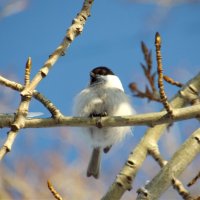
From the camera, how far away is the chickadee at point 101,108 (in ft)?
9.47

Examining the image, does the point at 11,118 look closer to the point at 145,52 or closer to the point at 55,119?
the point at 55,119

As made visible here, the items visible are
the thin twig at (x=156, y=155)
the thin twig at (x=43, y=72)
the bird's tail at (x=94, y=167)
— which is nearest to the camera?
the thin twig at (x=43, y=72)

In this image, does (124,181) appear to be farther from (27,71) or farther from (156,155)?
(27,71)

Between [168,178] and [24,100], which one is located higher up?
[24,100]

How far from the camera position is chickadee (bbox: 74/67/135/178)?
2887 millimetres

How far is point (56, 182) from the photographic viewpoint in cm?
492

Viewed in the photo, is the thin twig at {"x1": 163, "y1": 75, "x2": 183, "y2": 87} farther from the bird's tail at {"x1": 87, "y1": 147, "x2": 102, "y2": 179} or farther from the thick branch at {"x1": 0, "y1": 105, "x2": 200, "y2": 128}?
the bird's tail at {"x1": 87, "y1": 147, "x2": 102, "y2": 179}

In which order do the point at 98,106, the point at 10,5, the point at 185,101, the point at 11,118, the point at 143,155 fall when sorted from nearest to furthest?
the point at 11,118
the point at 10,5
the point at 143,155
the point at 185,101
the point at 98,106

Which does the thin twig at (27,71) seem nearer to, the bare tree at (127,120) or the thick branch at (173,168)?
the bare tree at (127,120)

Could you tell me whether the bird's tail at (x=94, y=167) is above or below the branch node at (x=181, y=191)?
above

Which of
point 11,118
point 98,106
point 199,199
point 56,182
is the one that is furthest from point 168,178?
point 56,182

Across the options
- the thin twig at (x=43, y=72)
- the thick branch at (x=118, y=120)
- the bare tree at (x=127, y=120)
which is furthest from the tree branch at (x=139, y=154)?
the thin twig at (x=43, y=72)

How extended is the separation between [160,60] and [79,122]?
446mm

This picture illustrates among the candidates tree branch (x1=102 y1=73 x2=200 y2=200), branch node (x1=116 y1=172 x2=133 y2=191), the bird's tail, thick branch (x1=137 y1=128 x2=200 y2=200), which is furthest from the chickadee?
thick branch (x1=137 y1=128 x2=200 y2=200)
